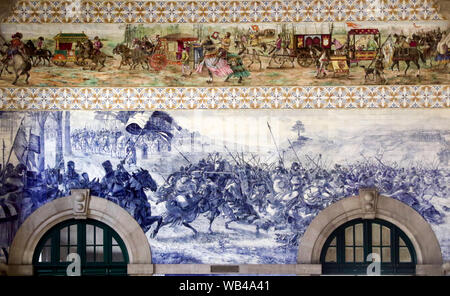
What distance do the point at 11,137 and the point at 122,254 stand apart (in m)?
2.94

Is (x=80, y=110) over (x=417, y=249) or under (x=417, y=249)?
over

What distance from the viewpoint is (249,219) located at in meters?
14.1

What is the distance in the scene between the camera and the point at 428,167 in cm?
1412

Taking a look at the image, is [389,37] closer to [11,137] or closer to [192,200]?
[192,200]

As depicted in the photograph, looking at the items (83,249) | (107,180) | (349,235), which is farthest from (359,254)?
(83,249)

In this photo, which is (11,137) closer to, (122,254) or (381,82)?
(122,254)

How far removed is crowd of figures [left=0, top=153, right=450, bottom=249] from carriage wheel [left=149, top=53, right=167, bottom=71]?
6.20 ft

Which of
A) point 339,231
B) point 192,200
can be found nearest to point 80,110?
point 192,200

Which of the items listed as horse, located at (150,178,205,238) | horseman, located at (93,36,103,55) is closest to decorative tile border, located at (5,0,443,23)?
horseman, located at (93,36,103,55)

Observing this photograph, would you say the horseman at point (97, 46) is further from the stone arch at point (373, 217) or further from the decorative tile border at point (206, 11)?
the stone arch at point (373, 217)

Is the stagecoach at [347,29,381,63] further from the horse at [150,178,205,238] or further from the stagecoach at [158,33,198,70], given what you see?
the horse at [150,178,205,238]

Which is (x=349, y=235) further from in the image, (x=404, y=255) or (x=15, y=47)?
(x=15, y=47)

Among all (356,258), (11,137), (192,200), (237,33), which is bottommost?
(356,258)

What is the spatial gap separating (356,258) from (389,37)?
13.4 feet
